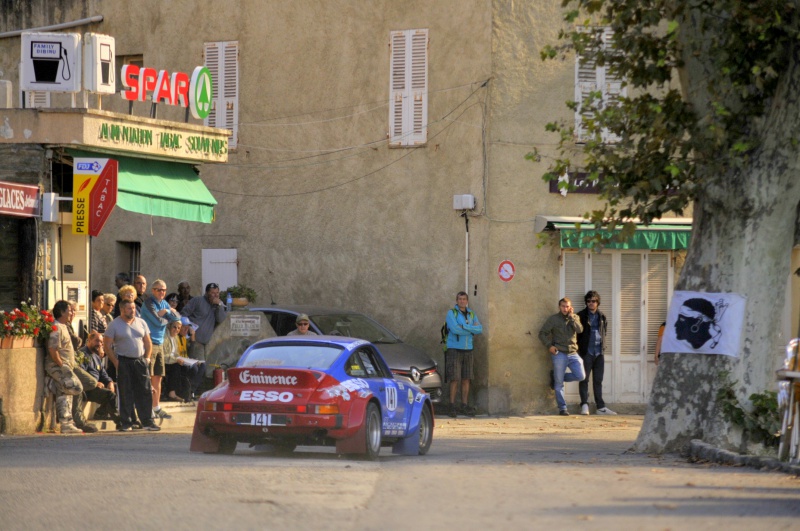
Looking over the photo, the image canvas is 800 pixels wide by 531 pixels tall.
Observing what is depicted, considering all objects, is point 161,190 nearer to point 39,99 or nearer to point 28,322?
point 28,322

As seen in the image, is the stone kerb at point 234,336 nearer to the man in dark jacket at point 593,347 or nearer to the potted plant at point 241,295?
the potted plant at point 241,295

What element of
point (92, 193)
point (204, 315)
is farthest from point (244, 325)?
point (92, 193)

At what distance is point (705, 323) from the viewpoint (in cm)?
1612

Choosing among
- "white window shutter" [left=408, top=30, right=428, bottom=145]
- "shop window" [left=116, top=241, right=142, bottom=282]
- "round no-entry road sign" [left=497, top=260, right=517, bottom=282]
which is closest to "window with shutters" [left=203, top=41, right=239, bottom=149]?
"shop window" [left=116, top=241, right=142, bottom=282]

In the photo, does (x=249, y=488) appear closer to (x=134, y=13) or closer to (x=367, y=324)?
(x=367, y=324)

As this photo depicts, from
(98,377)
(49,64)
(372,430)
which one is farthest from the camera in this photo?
(49,64)

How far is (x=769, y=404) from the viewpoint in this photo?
615 inches

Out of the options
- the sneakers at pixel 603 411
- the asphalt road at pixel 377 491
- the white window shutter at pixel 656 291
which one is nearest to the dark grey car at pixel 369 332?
the sneakers at pixel 603 411

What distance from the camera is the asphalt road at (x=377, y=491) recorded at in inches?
379

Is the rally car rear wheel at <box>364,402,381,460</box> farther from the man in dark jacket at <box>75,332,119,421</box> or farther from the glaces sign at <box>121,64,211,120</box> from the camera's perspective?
the glaces sign at <box>121,64,211,120</box>

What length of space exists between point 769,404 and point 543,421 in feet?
27.4

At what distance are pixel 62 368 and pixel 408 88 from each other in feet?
32.7

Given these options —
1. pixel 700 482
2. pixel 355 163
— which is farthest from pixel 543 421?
pixel 700 482

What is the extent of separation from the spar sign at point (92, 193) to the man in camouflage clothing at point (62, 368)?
1.50 metres
